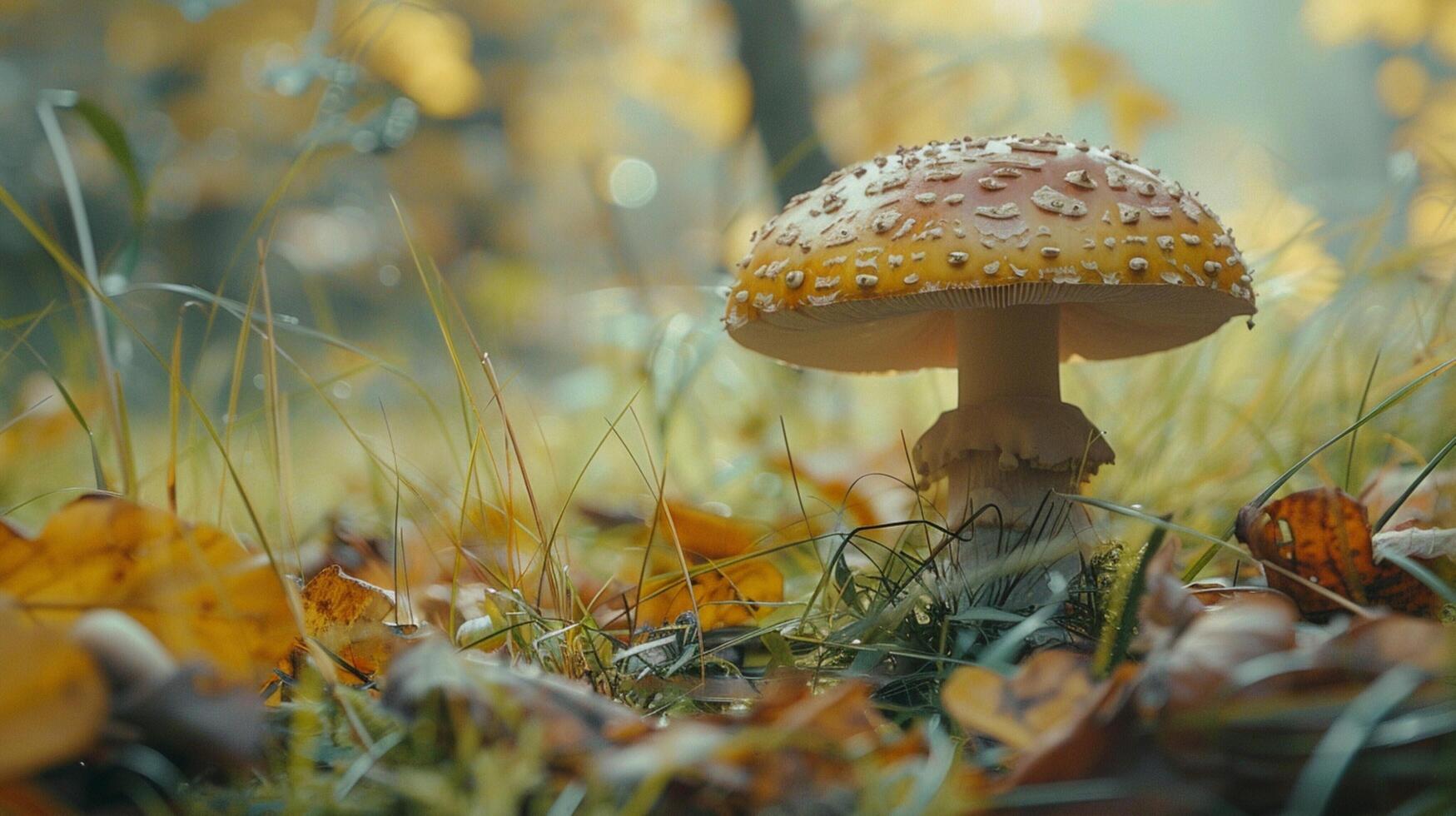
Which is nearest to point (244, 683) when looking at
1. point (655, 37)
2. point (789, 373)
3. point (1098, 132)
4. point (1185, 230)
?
point (1185, 230)

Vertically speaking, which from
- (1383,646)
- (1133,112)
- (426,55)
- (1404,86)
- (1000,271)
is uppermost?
(426,55)

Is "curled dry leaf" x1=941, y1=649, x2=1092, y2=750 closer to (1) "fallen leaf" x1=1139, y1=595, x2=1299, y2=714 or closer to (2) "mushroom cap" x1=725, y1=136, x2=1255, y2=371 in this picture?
(1) "fallen leaf" x1=1139, y1=595, x2=1299, y2=714

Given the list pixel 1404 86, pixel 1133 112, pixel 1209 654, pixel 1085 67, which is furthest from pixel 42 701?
pixel 1404 86

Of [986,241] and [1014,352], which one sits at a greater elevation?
[986,241]

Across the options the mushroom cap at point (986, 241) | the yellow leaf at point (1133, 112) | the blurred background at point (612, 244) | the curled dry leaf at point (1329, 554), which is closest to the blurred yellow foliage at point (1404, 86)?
the blurred background at point (612, 244)

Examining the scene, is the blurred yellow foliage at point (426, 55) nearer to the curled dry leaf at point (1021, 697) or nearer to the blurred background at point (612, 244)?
the blurred background at point (612, 244)

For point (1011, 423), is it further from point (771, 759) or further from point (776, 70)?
point (776, 70)
